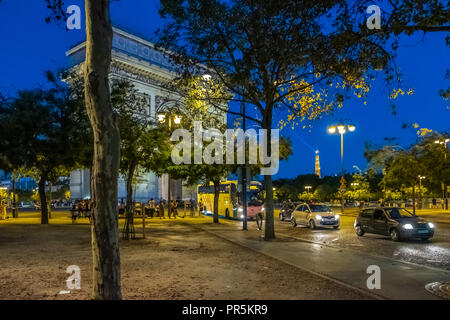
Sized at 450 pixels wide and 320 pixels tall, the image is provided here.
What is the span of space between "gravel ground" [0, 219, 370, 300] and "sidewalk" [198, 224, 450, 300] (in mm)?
430

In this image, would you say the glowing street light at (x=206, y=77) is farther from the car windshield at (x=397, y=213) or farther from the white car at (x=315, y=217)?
the white car at (x=315, y=217)

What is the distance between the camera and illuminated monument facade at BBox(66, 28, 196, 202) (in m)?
51.2

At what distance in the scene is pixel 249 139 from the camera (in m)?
26.1

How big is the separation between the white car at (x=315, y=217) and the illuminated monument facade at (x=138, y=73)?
92.5 feet

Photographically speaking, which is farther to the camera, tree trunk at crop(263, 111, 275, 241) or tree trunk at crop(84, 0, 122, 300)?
tree trunk at crop(263, 111, 275, 241)

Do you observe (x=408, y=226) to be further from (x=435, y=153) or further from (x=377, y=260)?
(x=435, y=153)

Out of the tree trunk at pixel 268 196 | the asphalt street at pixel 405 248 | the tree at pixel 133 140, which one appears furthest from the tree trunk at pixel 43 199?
the asphalt street at pixel 405 248

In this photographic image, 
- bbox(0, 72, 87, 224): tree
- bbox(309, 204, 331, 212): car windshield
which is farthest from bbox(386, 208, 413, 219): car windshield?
bbox(0, 72, 87, 224): tree

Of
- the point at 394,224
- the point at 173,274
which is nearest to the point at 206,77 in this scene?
the point at 394,224

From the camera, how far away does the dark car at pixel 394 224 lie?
16.8m

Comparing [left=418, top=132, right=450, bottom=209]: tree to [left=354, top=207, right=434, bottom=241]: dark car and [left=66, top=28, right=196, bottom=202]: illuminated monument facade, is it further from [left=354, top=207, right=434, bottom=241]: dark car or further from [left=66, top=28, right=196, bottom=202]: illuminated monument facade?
[left=66, top=28, right=196, bottom=202]: illuminated monument facade

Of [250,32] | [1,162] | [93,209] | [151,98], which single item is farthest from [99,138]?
[151,98]

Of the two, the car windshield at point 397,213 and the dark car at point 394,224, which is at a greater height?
the car windshield at point 397,213

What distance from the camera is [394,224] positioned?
1734 centimetres
